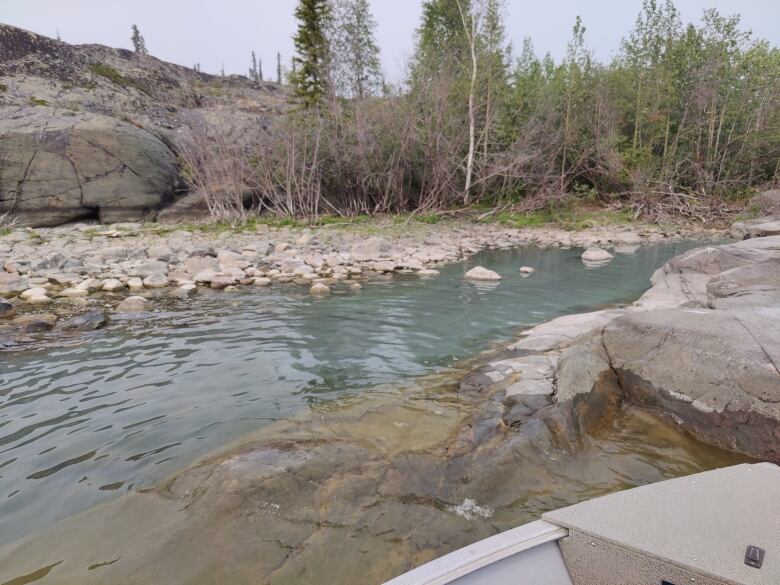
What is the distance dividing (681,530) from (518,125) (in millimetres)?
18782

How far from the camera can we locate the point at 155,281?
24.2 feet

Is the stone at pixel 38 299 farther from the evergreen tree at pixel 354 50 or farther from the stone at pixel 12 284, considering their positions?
the evergreen tree at pixel 354 50

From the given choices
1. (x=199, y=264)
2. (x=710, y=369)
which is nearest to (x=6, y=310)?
(x=199, y=264)

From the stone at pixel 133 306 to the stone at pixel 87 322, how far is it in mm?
378

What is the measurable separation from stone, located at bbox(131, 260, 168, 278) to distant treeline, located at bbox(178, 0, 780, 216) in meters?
6.69

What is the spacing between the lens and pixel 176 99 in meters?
21.0

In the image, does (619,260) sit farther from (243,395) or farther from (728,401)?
(243,395)

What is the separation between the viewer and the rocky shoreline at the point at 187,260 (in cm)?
613

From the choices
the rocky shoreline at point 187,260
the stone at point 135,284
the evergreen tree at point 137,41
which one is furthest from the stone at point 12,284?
the evergreen tree at point 137,41

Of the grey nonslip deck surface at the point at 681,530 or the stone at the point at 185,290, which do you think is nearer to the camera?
the grey nonslip deck surface at the point at 681,530

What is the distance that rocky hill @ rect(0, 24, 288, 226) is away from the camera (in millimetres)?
13605

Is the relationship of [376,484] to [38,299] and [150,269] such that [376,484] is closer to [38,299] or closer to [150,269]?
[38,299]

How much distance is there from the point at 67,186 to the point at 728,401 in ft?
55.3

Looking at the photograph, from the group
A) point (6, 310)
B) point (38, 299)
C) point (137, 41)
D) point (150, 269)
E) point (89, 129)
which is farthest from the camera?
point (137, 41)
